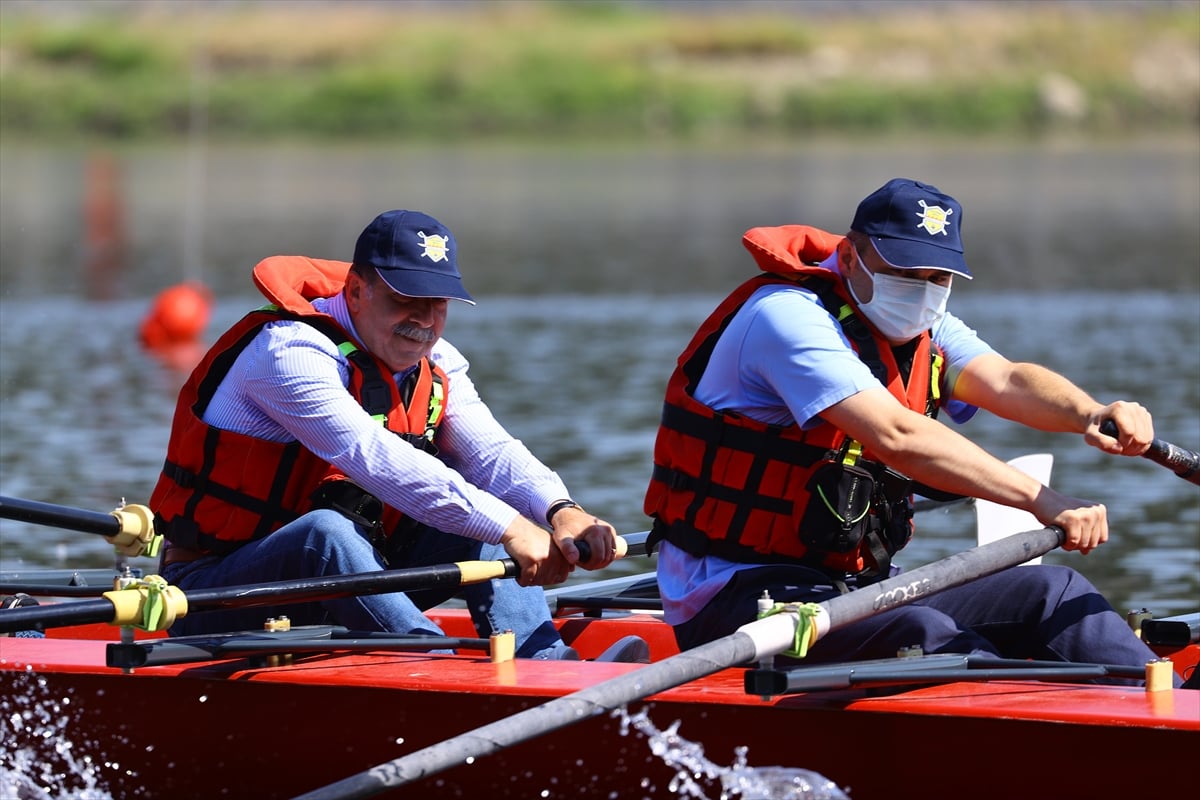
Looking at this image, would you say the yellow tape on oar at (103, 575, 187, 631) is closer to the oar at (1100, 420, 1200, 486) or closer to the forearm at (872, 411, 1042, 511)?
the forearm at (872, 411, 1042, 511)

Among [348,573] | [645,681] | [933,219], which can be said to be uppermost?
[933,219]

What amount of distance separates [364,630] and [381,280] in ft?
3.14

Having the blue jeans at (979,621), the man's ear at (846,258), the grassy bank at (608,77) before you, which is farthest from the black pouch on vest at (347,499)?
the grassy bank at (608,77)

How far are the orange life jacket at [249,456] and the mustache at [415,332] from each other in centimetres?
15

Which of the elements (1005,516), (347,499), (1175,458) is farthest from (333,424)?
(1175,458)

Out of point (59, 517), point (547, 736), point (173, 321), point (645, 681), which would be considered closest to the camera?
point (645, 681)

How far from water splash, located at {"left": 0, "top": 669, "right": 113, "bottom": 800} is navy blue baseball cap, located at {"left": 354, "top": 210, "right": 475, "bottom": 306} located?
1408 millimetres

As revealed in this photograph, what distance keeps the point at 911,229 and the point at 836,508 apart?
706 mm

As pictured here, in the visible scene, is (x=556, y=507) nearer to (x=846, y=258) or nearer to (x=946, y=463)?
(x=846, y=258)

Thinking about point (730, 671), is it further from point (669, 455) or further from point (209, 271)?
point (209, 271)

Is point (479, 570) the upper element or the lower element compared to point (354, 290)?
lower

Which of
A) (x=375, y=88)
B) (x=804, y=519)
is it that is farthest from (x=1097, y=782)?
(x=375, y=88)

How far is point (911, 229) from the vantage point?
5.00 m

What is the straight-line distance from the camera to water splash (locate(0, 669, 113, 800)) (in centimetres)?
537
